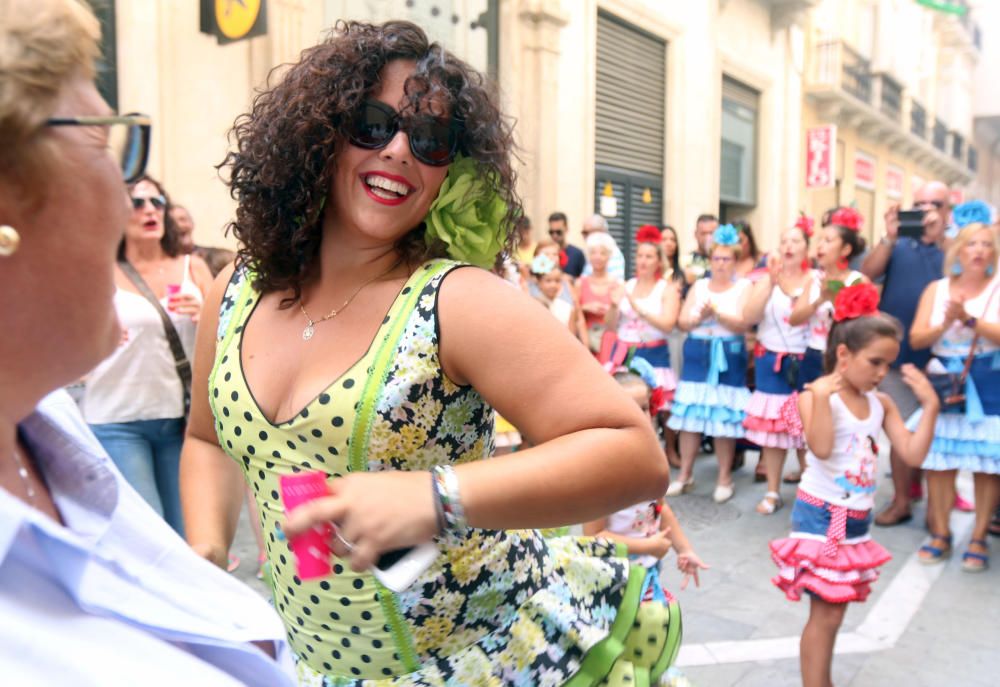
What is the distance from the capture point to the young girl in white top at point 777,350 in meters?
5.82

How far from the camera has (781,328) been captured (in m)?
6.00

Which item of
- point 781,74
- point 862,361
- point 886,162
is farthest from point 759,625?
point 886,162

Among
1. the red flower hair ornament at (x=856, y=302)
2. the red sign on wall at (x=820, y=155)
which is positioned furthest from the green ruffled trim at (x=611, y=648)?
the red sign on wall at (x=820, y=155)

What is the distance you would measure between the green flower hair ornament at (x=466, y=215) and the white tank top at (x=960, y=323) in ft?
13.3

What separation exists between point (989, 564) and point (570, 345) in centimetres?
447

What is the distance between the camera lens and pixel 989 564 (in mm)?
4805

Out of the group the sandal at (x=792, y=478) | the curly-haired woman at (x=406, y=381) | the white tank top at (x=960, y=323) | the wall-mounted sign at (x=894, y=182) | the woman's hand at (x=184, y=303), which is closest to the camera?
the curly-haired woman at (x=406, y=381)

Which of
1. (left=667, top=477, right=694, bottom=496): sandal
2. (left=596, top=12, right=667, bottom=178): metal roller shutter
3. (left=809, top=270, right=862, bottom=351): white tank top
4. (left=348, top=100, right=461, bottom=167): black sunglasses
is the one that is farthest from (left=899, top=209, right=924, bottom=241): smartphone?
(left=596, top=12, right=667, bottom=178): metal roller shutter

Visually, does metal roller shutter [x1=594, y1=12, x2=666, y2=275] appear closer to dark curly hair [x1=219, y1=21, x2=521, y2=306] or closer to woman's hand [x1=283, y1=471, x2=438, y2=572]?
dark curly hair [x1=219, y1=21, x2=521, y2=306]

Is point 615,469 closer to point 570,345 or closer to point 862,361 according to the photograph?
point 570,345

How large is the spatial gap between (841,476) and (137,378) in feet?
9.30

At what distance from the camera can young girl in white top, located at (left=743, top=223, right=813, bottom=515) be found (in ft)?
19.1

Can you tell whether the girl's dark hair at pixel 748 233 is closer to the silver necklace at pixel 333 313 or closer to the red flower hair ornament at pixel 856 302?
the red flower hair ornament at pixel 856 302

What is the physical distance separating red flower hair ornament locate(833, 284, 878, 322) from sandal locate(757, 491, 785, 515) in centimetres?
233
